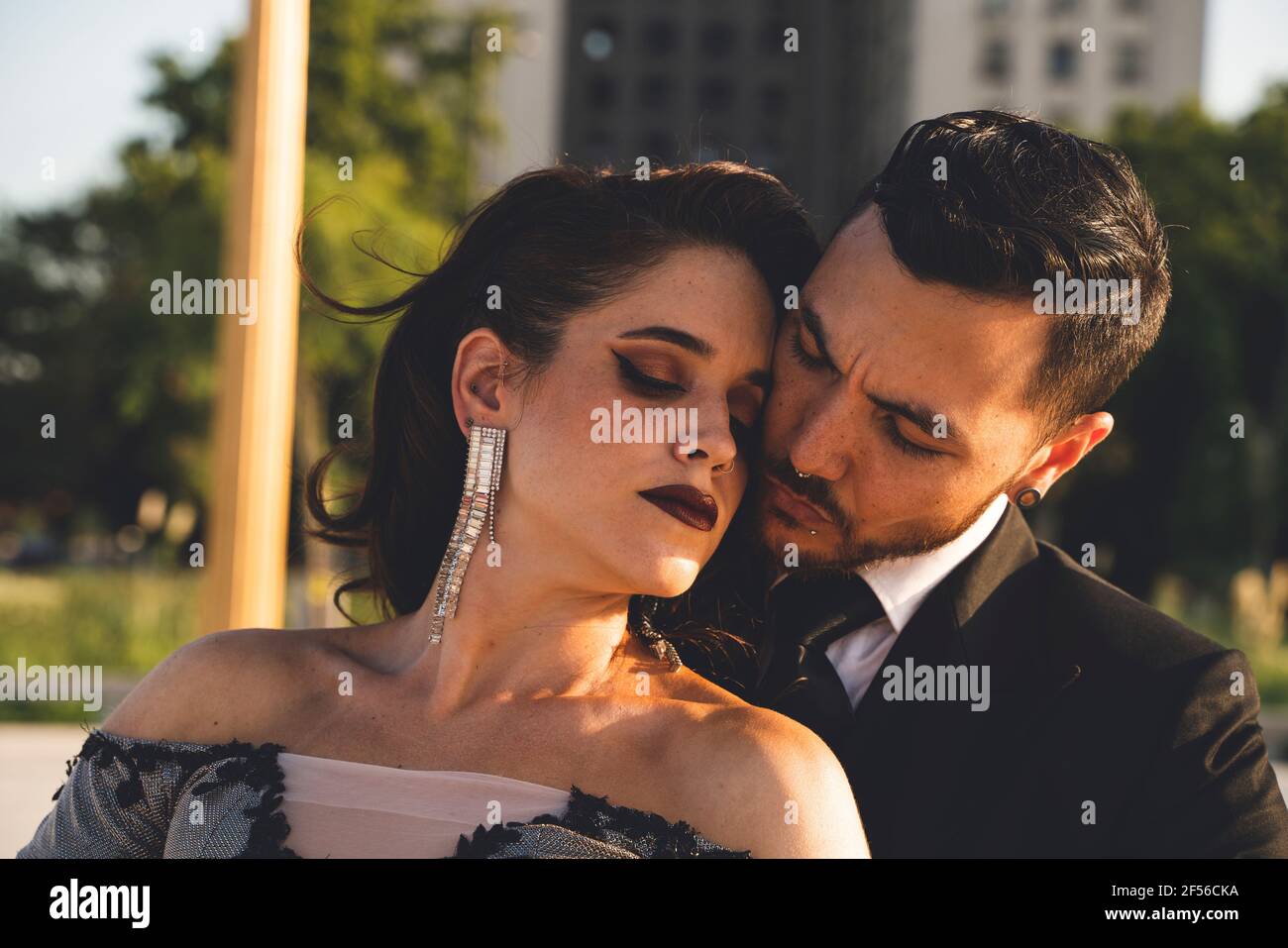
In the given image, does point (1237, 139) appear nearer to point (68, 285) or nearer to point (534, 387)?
point (534, 387)

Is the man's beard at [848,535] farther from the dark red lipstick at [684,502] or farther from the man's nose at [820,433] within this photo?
the dark red lipstick at [684,502]

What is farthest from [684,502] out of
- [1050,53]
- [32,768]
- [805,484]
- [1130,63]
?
[1130,63]

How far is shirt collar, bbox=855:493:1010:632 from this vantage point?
107 inches

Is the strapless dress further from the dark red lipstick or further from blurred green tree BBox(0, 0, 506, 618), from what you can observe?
blurred green tree BBox(0, 0, 506, 618)

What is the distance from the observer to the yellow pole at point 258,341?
3270mm

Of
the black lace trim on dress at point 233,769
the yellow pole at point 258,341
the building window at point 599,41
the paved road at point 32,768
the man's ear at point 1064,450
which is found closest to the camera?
the black lace trim on dress at point 233,769

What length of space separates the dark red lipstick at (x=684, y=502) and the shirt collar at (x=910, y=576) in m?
0.49

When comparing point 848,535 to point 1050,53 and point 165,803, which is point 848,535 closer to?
point 165,803

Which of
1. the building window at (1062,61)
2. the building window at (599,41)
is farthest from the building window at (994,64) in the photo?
the building window at (599,41)

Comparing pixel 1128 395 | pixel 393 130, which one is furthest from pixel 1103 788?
pixel 1128 395

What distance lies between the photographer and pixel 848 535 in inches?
103

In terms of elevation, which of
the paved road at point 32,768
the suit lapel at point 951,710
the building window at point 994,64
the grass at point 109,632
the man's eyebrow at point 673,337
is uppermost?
the building window at point 994,64
